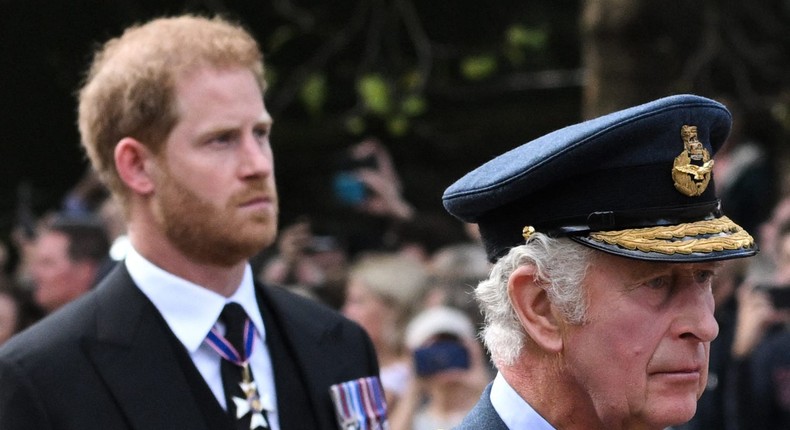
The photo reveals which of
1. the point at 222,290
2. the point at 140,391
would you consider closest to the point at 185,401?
the point at 140,391

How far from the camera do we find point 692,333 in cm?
273

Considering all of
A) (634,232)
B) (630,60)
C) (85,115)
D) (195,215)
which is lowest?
(634,232)

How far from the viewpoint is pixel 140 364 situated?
11.6ft

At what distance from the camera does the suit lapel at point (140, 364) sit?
11.4 feet

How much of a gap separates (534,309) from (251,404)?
101 centimetres

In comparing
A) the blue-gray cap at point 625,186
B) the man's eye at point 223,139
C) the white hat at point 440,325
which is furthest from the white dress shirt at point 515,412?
the white hat at point 440,325

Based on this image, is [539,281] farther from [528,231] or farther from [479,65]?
[479,65]

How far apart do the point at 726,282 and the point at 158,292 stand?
3803mm

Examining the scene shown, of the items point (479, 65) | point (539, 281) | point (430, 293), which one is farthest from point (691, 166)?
point (479, 65)

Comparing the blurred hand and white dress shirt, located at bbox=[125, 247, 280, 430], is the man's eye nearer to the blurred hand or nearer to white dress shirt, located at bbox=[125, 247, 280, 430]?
white dress shirt, located at bbox=[125, 247, 280, 430]

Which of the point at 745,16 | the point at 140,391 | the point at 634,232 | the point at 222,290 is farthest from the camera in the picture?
the point at 745,16

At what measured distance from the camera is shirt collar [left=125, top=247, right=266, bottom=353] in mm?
3627

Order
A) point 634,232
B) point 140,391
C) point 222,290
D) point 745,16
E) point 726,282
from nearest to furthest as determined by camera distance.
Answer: point 634,232 < point 140,391 < point 222,290 < point 726,282 < point 745,16

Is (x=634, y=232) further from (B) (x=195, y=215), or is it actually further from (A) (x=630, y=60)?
(A) (x=630, y=60)
